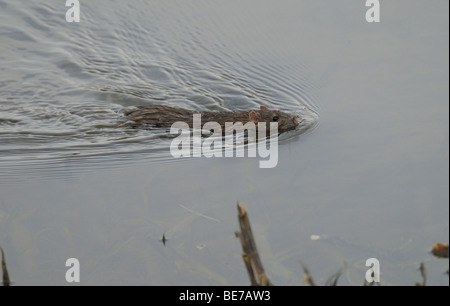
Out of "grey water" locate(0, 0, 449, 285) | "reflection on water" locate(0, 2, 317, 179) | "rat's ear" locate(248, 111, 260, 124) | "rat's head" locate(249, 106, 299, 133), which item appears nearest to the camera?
"grey water" locate(0, 0, 449, 285)

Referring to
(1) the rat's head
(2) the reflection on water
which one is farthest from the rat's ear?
(2) the reflection on water

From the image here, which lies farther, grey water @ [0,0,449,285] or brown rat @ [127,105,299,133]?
brown rat @ [127,105,299,133]

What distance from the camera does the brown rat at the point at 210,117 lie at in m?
7.94

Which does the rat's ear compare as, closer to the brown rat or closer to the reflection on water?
the brown rat

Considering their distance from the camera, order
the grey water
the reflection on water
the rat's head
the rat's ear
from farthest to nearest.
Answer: the rat's ear < the rat's head < the reflection on water < the grey water

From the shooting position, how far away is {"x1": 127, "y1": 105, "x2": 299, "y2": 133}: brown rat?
7938 millimetres

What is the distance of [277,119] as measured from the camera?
26.1 ft

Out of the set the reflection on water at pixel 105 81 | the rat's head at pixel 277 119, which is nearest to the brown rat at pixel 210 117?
the rat's head at pixel 277 119

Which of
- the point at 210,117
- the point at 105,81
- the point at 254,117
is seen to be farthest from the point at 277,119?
the point at 105,81

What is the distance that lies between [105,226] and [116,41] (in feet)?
20.6

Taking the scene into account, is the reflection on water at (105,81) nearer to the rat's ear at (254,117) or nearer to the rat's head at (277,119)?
the rat's head at (277,119)

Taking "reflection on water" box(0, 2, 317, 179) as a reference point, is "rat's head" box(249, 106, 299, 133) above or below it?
below

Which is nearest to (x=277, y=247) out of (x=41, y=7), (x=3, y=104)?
(x=3, y=104)

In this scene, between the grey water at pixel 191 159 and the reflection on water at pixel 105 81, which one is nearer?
the grey water at pixel 191 159
